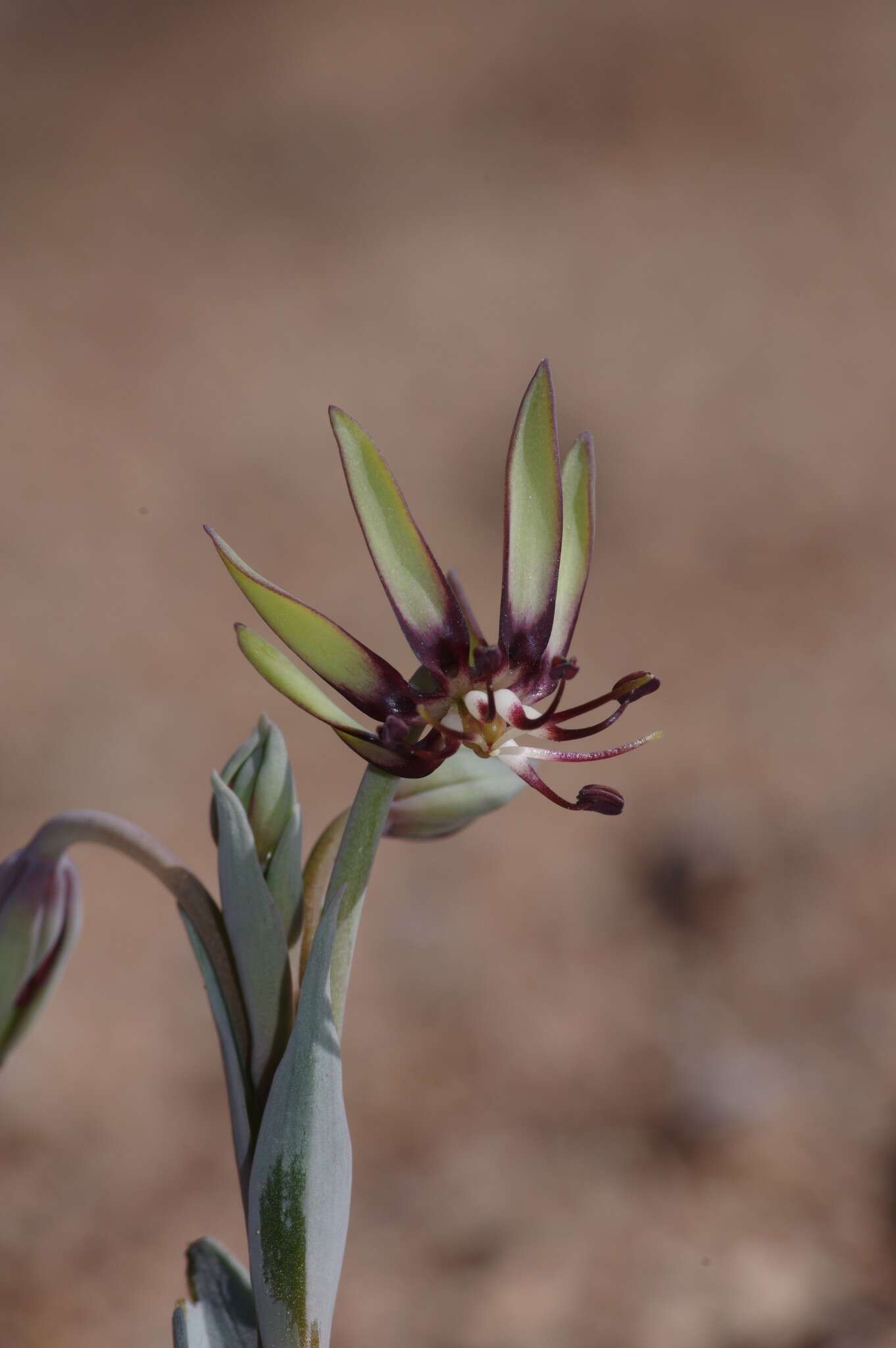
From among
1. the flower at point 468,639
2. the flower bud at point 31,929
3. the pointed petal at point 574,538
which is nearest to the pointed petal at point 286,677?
the flower at point 468,639

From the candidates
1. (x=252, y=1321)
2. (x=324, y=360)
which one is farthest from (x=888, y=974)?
(x=324, y=360)

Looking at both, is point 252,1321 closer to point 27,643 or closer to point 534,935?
point 534,935

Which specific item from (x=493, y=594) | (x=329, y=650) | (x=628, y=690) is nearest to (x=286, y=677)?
(x=329, y=650)

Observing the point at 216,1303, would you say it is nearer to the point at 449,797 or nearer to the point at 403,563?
the point at 449,797

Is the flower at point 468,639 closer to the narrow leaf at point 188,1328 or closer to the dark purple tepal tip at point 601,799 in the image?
the dark purple tepal tip at point 601,799

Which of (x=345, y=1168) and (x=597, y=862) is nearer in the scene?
(x=345, y=1168)

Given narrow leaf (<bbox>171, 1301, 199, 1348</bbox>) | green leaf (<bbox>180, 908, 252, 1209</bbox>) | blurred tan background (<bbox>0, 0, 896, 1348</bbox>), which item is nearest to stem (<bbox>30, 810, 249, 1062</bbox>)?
green leaf (<bbox>180, 908, 252, 1209</bbox>)
